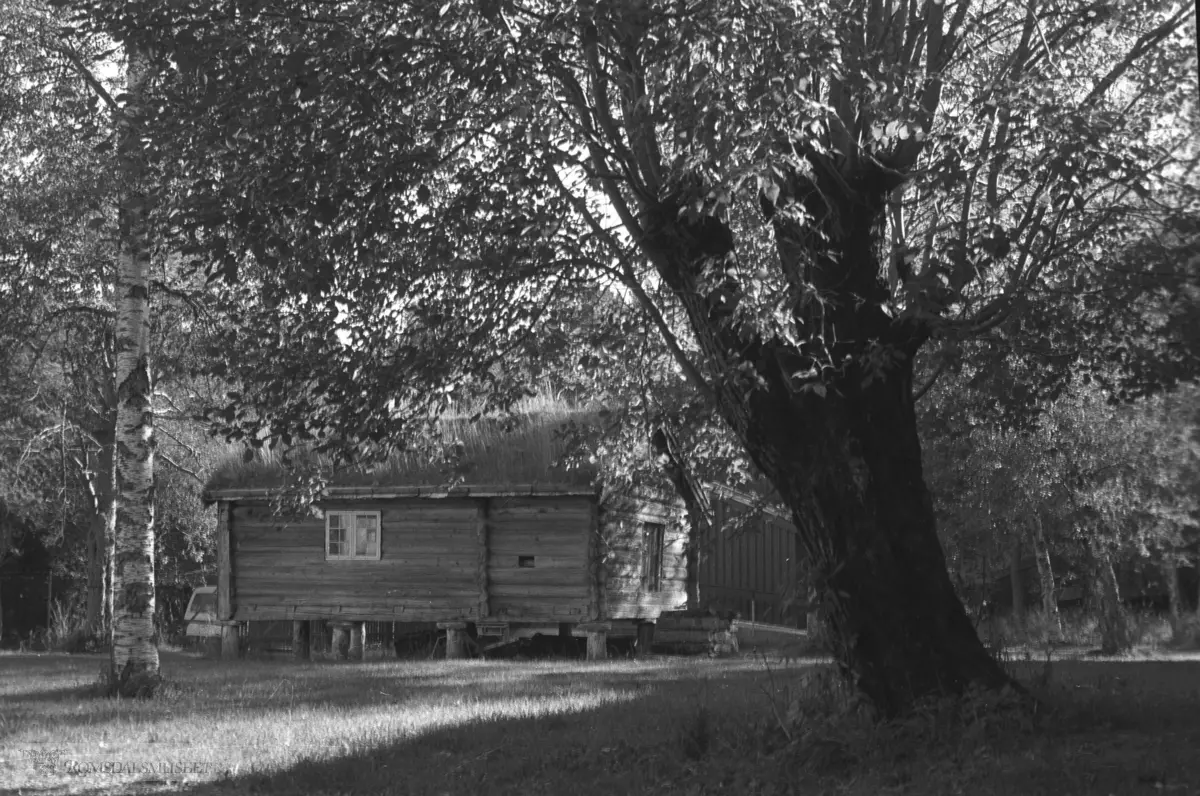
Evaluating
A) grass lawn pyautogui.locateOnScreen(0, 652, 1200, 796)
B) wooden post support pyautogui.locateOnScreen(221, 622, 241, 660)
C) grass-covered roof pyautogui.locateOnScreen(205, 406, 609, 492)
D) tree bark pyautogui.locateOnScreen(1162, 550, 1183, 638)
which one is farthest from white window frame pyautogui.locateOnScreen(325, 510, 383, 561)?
tree bark pyautogui.locateOnScreen(1162, 550, 1183, 638)

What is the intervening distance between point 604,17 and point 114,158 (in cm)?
436

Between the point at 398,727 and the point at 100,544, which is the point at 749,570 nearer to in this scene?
the point at 100,544

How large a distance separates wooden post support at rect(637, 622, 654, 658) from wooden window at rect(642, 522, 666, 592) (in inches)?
38.5

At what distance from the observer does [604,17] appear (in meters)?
7.62

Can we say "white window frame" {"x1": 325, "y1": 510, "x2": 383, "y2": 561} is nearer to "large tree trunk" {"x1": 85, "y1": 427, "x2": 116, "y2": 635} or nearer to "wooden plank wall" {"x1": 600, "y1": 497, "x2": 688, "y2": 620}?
"wooden plank wall" {"x1": 600, "y1": 497, "x2": 688, "y2": 620}

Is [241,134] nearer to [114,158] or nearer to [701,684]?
[114,158]

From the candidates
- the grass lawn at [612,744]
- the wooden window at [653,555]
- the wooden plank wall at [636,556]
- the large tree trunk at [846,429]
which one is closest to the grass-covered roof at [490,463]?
the wooden plank wall at [636,556]

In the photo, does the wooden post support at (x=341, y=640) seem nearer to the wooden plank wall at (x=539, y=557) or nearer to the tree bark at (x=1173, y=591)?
the wooden plank wall at (x=539, y=557)

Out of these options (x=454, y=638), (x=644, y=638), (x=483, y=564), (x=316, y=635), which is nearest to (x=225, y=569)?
(x=316, y=635)

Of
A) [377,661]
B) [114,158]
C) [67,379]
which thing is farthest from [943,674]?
[67,379]

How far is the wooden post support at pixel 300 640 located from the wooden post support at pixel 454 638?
9.89ft

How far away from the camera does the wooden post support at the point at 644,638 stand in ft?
83.6

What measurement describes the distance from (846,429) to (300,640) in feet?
63.5

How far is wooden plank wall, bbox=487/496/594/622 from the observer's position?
24.1m
